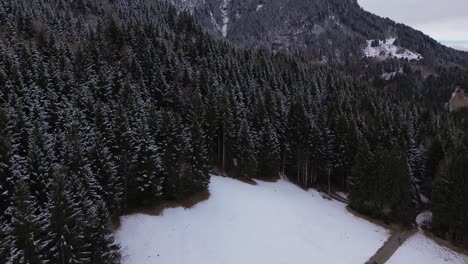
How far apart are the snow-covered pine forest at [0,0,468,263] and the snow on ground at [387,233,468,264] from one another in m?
4.18

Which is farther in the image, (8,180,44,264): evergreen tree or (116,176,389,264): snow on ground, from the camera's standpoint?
(116,176,389,264): snow on ground

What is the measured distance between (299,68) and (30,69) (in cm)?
7566

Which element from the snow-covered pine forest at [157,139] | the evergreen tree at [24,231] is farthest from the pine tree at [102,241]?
the evergreen tree at [24,231]

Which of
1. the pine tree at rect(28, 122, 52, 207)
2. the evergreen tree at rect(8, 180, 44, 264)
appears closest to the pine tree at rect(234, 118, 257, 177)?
the pine tree at rect(28, 122, 52, 207)

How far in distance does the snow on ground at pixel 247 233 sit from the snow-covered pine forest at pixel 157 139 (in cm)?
323

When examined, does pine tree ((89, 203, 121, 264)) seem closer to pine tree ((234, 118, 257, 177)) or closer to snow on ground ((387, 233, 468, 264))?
snow on ground ((387, 233, 468, 264))

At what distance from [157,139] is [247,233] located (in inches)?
613

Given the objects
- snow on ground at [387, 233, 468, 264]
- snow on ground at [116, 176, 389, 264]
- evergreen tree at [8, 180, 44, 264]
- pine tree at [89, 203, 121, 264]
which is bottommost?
snow on ground at [387, 233, 468, 264]

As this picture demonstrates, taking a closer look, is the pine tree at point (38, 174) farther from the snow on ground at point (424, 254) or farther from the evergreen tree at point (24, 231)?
the snow on ground at point (424, 254)

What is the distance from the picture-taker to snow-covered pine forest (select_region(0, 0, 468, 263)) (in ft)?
91.7

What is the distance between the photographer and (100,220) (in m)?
28.1

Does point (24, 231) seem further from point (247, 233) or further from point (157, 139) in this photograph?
point (157, 139)

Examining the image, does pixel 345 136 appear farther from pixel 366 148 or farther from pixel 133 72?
pixel 133 72

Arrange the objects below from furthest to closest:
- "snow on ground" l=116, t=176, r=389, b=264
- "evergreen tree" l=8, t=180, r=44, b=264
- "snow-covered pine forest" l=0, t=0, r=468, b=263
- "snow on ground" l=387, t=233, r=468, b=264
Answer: "snow on ground" l=387, t=233, r=468, b=264 < "snow on ground" l=116, t=176, r=389, b=264 < "snow-covered pine forest" l=0, t=0, r=468, b=263 < "evergreen tree" l=8, t=180, r=44, b=264
